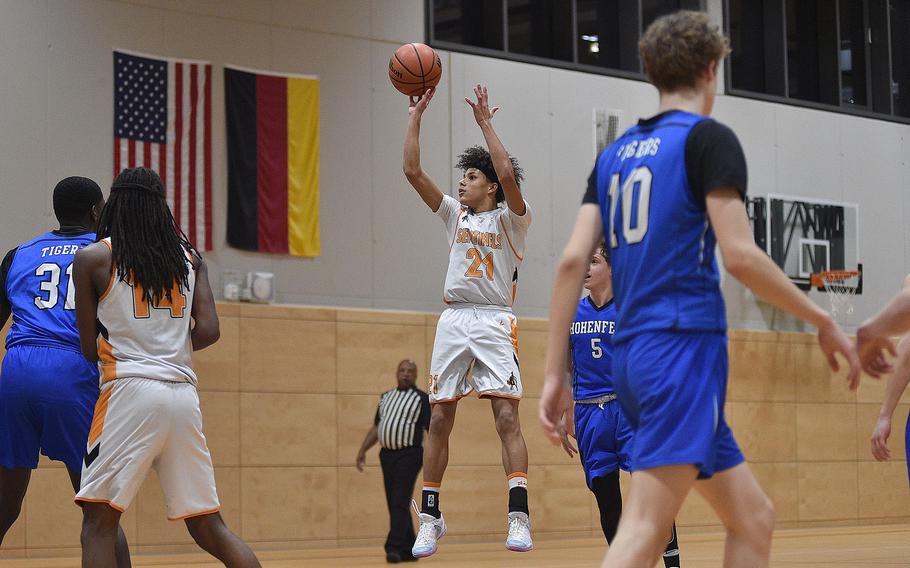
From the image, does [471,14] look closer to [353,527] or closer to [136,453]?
[353,527]

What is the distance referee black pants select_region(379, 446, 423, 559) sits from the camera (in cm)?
1204

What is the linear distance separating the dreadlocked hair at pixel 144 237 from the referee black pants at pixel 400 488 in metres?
6.96

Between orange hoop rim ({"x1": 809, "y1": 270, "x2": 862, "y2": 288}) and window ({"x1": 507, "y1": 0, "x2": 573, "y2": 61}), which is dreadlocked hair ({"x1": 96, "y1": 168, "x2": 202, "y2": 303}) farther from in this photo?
orange hoop rim ({"x1": 809, "y1": 270, "x2": 862, "y2": 288})

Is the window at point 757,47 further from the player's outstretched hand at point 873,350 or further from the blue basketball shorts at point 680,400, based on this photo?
the blue basketball shorts at point 680,400

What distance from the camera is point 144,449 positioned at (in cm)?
518

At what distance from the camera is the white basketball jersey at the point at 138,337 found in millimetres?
5289

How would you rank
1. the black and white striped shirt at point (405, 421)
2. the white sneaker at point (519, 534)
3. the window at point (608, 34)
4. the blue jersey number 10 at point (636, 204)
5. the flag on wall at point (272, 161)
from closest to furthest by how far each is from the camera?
the blue jersey number 10 at point (636, 204) → the white sneaker at point (519, 534) → the black and white striped shirt at point (405, 421) → the flag on wall at point (272, 161) → the window at point (608, 34)

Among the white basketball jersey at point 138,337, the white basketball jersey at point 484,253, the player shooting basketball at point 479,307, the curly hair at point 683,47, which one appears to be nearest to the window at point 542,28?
the player shooting basketball at point 479,307

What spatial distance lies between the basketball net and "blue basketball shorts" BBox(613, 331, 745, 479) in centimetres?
1505

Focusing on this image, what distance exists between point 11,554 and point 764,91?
41.8 feet

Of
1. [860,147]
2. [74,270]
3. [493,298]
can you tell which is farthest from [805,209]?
[74,270]

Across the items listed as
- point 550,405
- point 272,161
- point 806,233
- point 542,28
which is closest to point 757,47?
point 806,233

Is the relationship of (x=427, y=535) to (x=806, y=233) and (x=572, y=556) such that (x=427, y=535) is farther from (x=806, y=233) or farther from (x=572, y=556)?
(x=806, y=233)

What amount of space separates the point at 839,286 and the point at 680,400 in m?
15.6
